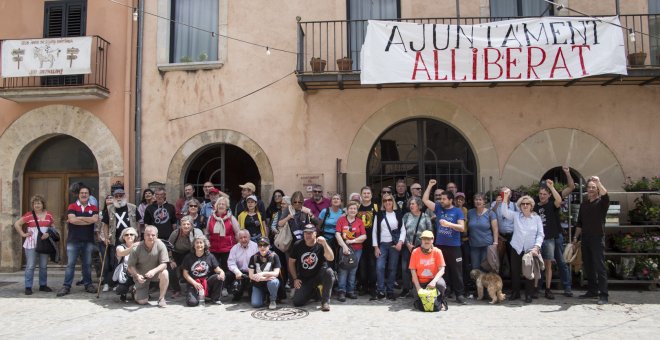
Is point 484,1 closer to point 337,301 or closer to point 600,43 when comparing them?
point 600,43

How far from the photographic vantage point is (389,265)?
7816 millimetres

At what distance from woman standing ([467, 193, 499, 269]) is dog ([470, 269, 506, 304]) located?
229mm

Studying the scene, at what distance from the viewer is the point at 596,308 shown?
703cm

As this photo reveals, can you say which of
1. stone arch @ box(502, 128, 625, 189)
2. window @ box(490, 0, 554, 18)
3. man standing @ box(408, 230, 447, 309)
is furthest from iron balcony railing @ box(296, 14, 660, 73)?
man standing @ box(408, 230, 447, 309)

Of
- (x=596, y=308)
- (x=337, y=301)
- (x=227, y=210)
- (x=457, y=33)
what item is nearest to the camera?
(x=596, y=308)

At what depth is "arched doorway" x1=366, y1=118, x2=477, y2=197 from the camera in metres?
9.82

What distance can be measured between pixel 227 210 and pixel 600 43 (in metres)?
→ 7.24

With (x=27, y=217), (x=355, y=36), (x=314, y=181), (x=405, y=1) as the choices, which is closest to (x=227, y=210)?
(x=314, y=181)

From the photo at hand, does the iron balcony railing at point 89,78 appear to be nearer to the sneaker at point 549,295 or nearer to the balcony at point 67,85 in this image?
the balcony at point 67,85

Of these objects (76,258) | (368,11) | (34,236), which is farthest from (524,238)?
(34,236)

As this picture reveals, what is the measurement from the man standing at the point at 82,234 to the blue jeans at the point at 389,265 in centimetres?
497

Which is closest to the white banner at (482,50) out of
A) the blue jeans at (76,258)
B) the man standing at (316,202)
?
the man standing at (316,202)

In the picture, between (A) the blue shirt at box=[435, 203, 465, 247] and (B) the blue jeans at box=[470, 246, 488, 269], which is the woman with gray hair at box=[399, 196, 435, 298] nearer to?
(A) the blue shirt at box=[435, 203, 465, 247]

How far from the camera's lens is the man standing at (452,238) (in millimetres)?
7441
